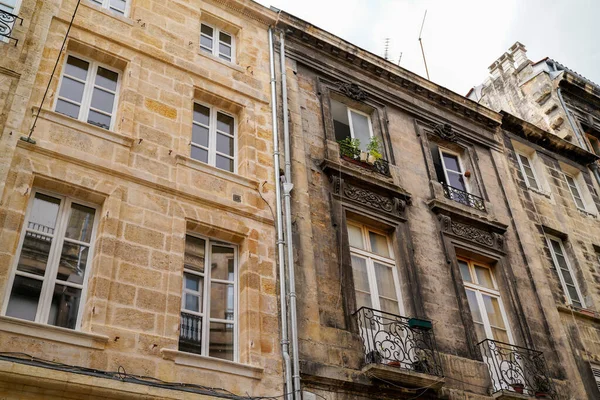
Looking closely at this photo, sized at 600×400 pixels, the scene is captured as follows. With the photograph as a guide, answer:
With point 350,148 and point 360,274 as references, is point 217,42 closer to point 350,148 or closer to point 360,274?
point 350,148

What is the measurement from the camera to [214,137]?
10547 mm

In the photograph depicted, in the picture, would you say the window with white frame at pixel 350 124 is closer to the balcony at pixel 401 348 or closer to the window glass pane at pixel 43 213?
the balcony at pixel 401 348

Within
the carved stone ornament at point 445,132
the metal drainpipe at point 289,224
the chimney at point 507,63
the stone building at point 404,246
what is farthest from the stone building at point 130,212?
the chimney at point 507,63

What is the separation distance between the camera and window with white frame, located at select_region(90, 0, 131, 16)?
10.7 metres

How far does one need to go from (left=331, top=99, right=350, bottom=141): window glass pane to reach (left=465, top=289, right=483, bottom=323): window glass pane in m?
4.02

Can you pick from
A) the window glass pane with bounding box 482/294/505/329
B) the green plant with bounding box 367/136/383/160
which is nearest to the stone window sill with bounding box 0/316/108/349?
the green plant with bounding box 367/136/383/160

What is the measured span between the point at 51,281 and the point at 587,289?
11.8 meters

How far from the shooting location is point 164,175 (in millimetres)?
9172

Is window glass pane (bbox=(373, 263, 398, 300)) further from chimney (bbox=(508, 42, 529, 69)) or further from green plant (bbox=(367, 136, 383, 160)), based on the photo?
chimney (bbox=(508, 42, 529, 69))

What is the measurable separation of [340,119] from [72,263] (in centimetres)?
712

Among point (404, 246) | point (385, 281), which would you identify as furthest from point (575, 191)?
point (385, 281)

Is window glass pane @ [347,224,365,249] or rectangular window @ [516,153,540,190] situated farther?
rectangular window @ [516,153,540,190]

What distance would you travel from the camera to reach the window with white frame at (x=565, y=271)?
46.3ft

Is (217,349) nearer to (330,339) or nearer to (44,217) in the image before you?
(330,339)
